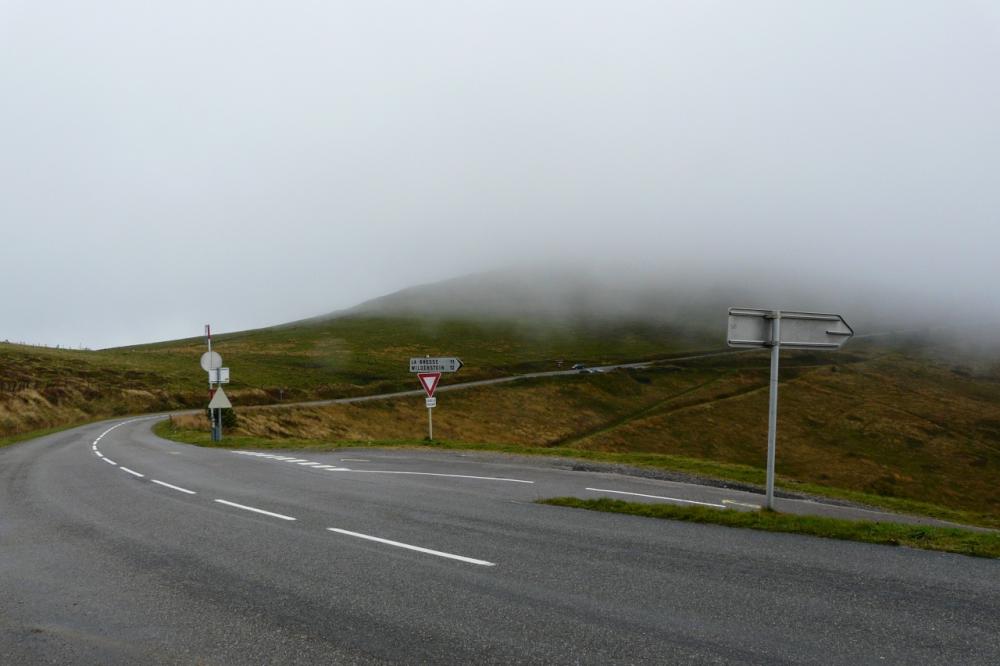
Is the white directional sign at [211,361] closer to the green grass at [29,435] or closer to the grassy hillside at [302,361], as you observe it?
the green grass at [29,435]

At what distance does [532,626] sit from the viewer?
5984mm

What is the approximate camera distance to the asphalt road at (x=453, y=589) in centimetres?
558

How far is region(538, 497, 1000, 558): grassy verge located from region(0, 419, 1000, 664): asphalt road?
0.51 m

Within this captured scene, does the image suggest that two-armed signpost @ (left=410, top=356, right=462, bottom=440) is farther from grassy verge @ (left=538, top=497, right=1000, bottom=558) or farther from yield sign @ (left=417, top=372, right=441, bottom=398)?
grassy verge @ (left=538, top=497, right=1000, bottom=558)

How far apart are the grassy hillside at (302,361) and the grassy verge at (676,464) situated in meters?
21.6

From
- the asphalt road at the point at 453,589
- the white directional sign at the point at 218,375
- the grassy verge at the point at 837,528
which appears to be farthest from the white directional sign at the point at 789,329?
the white directional sign at the point at 218,375

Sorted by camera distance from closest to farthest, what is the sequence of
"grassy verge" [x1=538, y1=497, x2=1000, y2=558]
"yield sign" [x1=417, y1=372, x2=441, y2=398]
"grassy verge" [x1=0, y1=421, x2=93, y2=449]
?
1. "grassy verge" [x1=538, y1=497, x2=1000, y2=558]
2. "yield sign" [x1=417, y1=372, x2=441, y2=398]
3. "grassy verge" [x1=0, y1=421, x2=93, y2=449]

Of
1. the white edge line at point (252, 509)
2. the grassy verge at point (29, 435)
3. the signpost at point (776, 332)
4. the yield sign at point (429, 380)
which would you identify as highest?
the signpost at point (776, 332)

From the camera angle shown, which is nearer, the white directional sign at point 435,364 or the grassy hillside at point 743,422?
the white directional sign at point 435,364

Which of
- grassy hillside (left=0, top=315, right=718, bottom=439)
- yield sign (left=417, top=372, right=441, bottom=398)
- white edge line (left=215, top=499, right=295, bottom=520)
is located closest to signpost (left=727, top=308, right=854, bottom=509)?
white edge line (left=215, top=499, right=295, bottom=520)

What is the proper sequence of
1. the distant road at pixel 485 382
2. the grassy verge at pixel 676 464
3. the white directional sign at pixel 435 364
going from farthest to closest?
1. the distant road at pixel 485 382
2. the white directional sign at pixel 435 364
3. the grassy verge at pixel 676 464

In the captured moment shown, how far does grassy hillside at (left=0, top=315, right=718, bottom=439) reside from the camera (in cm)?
5191

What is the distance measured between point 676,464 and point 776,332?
12677mm

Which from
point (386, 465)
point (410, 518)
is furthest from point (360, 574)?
point (386, 465)
